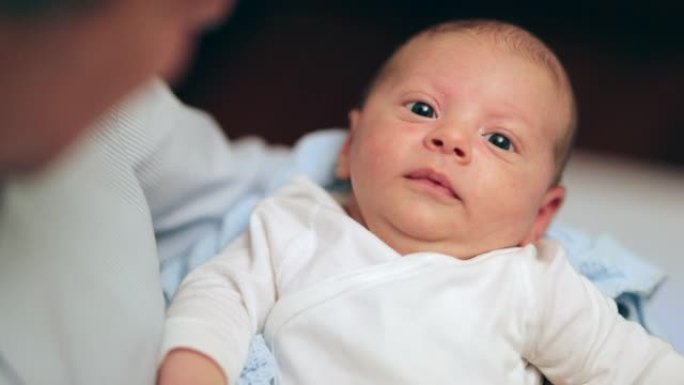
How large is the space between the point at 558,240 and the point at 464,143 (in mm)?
273

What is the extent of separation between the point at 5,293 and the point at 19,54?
0.27 meters

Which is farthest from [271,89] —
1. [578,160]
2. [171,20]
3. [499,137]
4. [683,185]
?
[171,20]

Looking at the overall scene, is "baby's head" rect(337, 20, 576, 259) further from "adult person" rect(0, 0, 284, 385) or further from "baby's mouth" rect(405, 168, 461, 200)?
"adult person" rect(0, 0, 284, 385)

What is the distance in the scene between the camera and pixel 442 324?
837mm

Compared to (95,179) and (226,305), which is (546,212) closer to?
(226,305)

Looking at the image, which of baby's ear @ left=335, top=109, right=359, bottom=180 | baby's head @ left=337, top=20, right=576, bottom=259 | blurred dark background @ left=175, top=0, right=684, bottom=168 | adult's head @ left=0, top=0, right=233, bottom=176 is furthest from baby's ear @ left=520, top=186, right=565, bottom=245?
blurred dark background @ left=175, top=0, right=684, bottom=168

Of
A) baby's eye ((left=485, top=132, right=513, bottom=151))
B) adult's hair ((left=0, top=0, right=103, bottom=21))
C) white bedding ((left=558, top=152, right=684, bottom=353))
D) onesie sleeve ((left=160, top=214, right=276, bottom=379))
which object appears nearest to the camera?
adult's hair ((left=0, top=0, right=103, bottom=21))

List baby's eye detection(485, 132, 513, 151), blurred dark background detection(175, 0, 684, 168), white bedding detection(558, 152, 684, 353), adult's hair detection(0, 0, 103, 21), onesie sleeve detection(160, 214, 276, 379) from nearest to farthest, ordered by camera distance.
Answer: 1. adult's hair detection(0, 0, 103, 21)
2. onesie sleeve detection(160, 214, 276, 379)
3. baby's eye detection(485, 132, 513, 151)
4. white bedding detection(558, 152, 684, 353)
5. blurred dark background detection(175, 0, 684, 168)

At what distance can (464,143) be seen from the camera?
2.94ft

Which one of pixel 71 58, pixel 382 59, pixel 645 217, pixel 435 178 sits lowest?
pixel 382 59

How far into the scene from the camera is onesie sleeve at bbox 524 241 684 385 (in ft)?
2.80

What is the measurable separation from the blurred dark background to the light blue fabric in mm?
878

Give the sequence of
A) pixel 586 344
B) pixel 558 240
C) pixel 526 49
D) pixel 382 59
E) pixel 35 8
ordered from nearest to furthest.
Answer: pixel 35 8
pixel 586 344
pixel 526 49
pixel 558 240
pixel 382 59

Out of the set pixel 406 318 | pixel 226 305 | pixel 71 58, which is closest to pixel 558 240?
pixel 406 318
